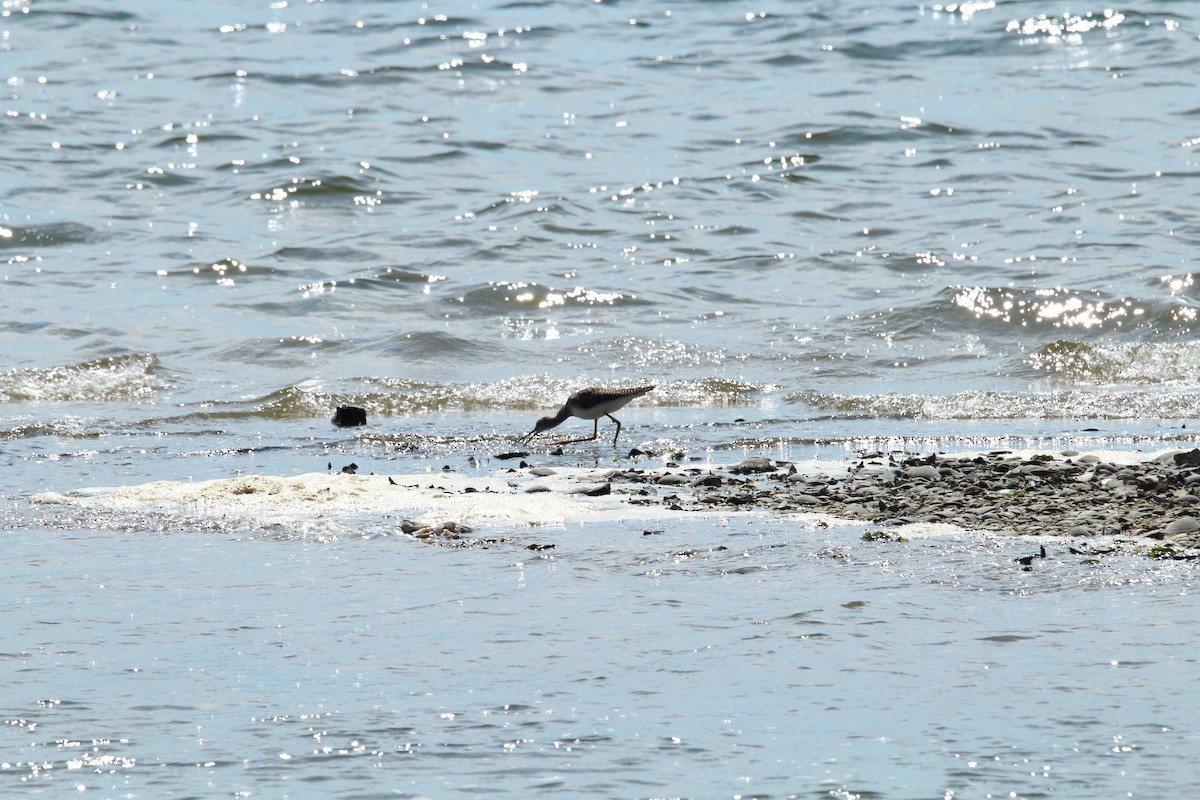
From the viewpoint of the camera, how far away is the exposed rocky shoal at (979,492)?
664cm

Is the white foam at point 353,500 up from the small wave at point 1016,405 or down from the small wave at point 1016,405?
up

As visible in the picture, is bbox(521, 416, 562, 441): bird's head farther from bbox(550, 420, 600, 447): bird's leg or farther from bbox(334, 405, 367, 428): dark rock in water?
bbox(334, 405, 367, 428): dark rock in water

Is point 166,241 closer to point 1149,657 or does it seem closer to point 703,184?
point 703,184

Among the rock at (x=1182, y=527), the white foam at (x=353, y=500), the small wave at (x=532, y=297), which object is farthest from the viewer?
the small wave at (x=532, y=297)

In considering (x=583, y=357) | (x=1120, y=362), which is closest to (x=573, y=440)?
(x=583, y=357)

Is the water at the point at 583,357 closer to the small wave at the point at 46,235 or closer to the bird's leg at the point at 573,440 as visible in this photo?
the small wave at the point at 46,235

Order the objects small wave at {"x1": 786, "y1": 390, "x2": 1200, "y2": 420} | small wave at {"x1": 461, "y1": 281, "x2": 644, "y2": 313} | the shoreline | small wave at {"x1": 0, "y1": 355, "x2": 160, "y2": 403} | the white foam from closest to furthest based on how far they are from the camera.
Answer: the shoreline → the white foam → small wave at {"x1": 786, "y1": 390, "x2": 1200, "y2": 420} → small wave at {"x1": 0, "y1": 355, "x2": 160, "y2": 403} → small wave at {"x1": 461, "y1": 281, "x2": 644, "y2": 313}

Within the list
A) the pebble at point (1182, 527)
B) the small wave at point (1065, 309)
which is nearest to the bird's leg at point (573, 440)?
the pebble at point (1182, 527)

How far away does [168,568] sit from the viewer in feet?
20.1

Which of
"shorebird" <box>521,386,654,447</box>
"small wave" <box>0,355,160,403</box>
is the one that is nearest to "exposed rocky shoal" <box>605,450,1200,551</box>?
"shorebird" <box>521,386,654,447</box>

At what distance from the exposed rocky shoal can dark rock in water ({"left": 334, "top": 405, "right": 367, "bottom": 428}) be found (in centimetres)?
305

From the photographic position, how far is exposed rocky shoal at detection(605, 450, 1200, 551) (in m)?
6.64

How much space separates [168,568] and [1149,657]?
3.88m

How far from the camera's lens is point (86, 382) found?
12938 mm
